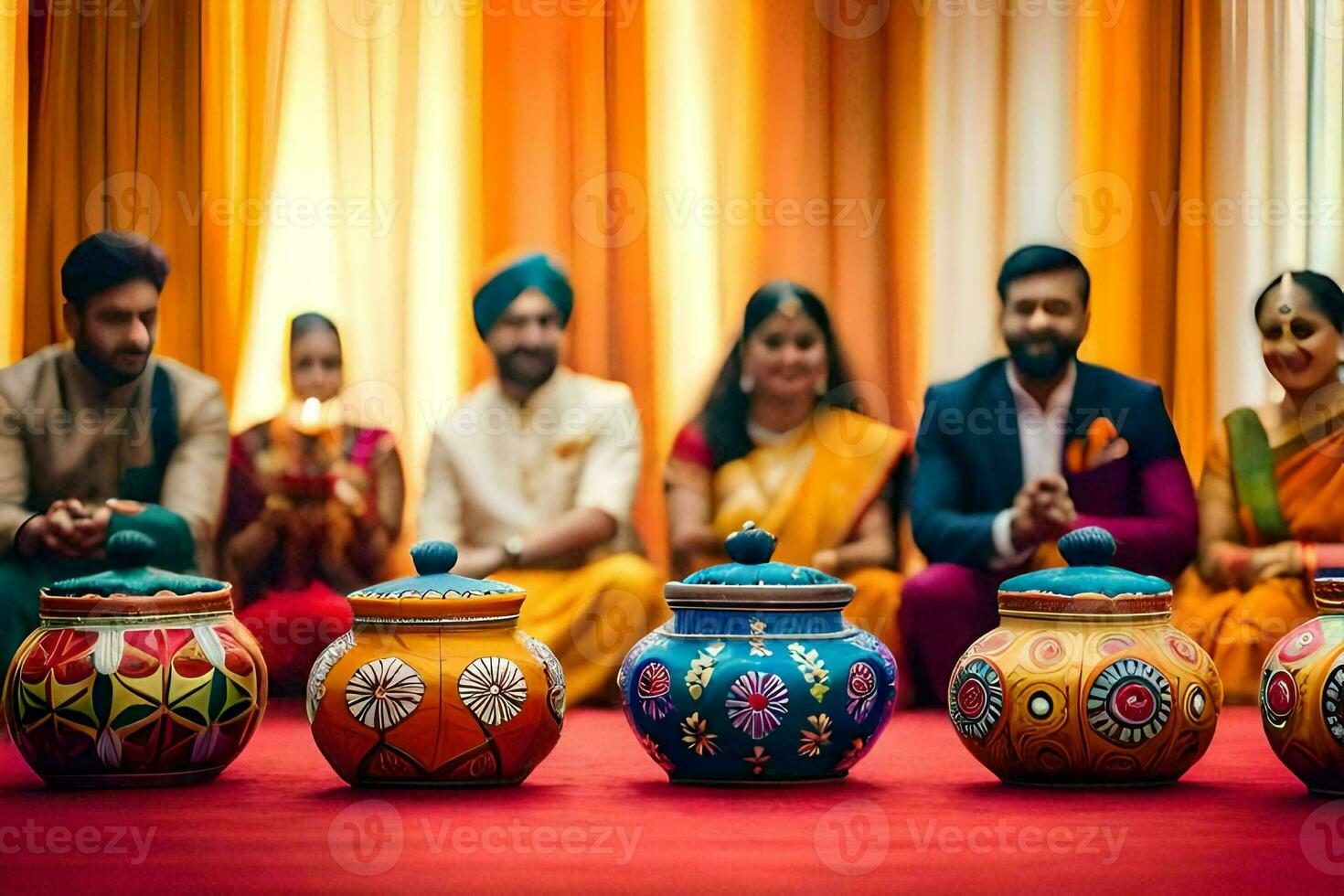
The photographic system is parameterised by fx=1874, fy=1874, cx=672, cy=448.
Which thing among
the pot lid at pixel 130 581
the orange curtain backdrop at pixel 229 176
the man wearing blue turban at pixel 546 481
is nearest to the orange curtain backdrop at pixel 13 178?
the orange curtain backdrop at pixel 229 176

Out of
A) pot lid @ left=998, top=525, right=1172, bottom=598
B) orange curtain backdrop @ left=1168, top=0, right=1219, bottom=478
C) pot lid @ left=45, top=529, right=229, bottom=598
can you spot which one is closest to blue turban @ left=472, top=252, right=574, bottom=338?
orange curtain backdrop @ left=1168, top=0, right=1219, bottom=478

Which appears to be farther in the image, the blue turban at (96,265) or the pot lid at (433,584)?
the blue turban at (96,265)

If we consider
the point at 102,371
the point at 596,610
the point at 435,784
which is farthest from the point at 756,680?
the point at 102,371

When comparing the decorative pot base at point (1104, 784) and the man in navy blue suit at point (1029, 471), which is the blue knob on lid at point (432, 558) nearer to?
the decorative pot base at point (1104, 784)

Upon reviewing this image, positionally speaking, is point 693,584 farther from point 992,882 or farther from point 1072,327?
point 1072,327

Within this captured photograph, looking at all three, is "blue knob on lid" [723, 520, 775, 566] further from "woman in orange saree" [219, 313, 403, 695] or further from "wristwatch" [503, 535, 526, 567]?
"woman in orange saree" [219, 313, 403, 695]

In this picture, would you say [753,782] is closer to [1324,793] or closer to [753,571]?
[753,571]

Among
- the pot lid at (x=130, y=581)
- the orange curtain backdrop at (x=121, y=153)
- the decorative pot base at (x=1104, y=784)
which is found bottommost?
the decorative pot base at (x=1104, y=784)

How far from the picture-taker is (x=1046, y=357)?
16.0 feet

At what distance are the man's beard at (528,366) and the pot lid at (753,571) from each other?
227 centimetres

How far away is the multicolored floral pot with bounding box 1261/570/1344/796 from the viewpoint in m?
2.47

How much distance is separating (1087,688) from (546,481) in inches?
101

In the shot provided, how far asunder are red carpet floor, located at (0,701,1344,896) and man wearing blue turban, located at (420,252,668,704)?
194cm

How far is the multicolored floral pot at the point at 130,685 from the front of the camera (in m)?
2.68
